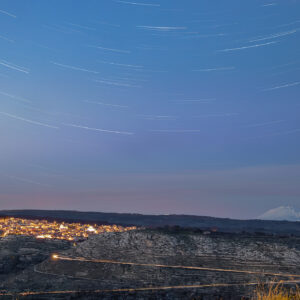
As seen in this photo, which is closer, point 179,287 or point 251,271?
point 179,287

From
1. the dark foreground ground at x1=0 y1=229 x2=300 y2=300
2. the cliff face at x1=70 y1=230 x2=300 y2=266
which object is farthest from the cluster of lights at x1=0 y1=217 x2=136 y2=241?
the dark foreground ground at x1=0 y1=229 x2=300 y2=300

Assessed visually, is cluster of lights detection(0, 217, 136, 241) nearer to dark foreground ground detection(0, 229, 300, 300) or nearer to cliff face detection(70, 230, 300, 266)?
cliff face detection(70, 230, 300, 266)

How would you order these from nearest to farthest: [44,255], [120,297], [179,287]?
[120,297] < [179,287] < [44,255]

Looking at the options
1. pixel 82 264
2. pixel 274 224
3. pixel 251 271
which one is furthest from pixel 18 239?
pixel 274 224

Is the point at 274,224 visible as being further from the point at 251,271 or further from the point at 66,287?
the point at 66,287

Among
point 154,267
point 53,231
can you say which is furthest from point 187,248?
point 53,231

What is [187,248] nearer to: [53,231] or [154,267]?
[154,267]

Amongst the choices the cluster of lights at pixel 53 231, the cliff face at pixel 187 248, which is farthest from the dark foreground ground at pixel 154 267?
the cluster of lights at pixel 53 231

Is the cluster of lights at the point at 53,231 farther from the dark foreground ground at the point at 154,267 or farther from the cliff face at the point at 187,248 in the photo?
the dark foreground ground at the point at 154,267

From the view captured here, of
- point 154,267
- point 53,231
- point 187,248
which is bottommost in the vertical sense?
point 154,267
